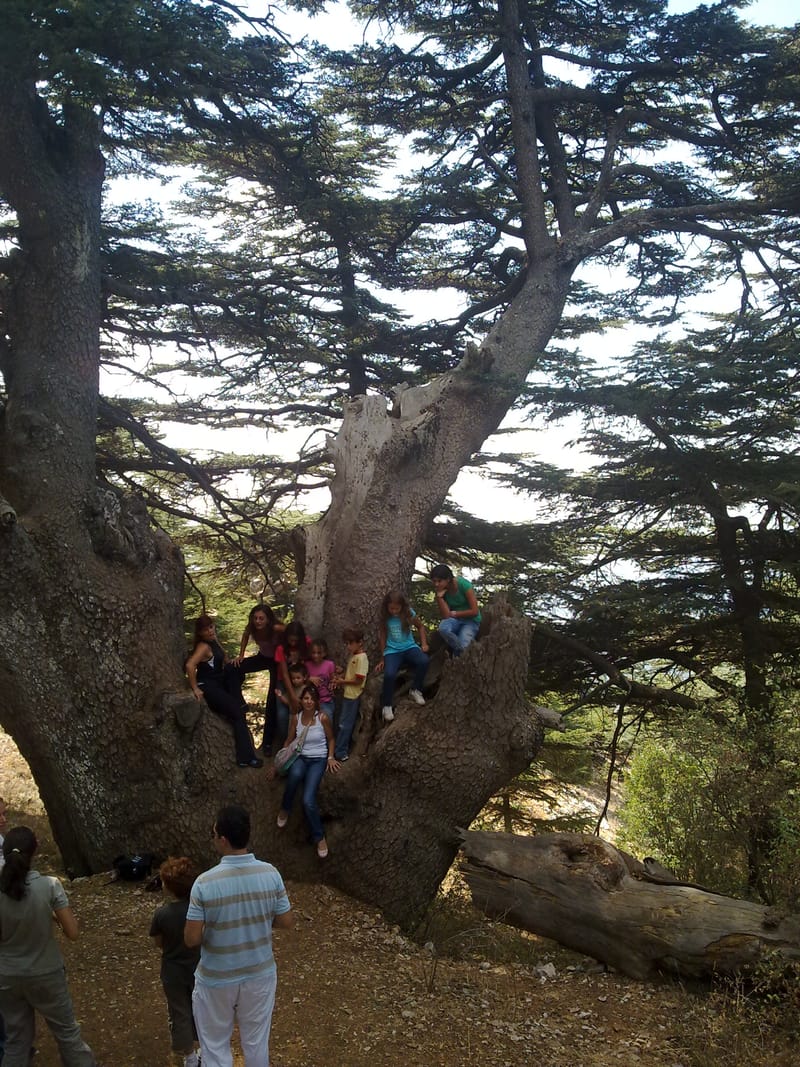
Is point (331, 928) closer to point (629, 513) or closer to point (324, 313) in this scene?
point (629, 513)

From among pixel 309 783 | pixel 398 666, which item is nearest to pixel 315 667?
pixel 398 666

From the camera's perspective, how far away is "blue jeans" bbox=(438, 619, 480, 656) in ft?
26.0

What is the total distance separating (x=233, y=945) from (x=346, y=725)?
4.14 meters

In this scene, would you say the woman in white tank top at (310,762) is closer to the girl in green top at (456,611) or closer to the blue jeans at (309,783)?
the blue jeans at (309,783)

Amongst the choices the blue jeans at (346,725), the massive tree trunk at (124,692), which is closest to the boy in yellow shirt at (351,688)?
the blue jeans at (346,725)

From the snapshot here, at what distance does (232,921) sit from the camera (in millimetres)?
3949

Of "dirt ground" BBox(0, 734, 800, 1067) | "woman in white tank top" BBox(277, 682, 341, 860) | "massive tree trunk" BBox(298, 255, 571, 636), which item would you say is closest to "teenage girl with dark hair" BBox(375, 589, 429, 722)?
"woman in white tank top" BBox(277, 682, 341, 860)

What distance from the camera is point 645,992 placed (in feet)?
22.3

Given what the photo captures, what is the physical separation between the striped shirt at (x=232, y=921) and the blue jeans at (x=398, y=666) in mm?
3953

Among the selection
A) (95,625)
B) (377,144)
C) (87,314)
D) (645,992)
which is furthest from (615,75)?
(645,992)

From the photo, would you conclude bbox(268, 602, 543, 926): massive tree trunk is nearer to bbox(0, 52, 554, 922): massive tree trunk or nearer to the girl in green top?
bbox(0, 52, 554, 922): massive tree trunk

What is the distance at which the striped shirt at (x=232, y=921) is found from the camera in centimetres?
394

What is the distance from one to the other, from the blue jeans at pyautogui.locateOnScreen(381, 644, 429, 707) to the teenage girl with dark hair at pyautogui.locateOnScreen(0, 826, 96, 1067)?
3.86 m

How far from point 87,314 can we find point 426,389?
12.9ft
